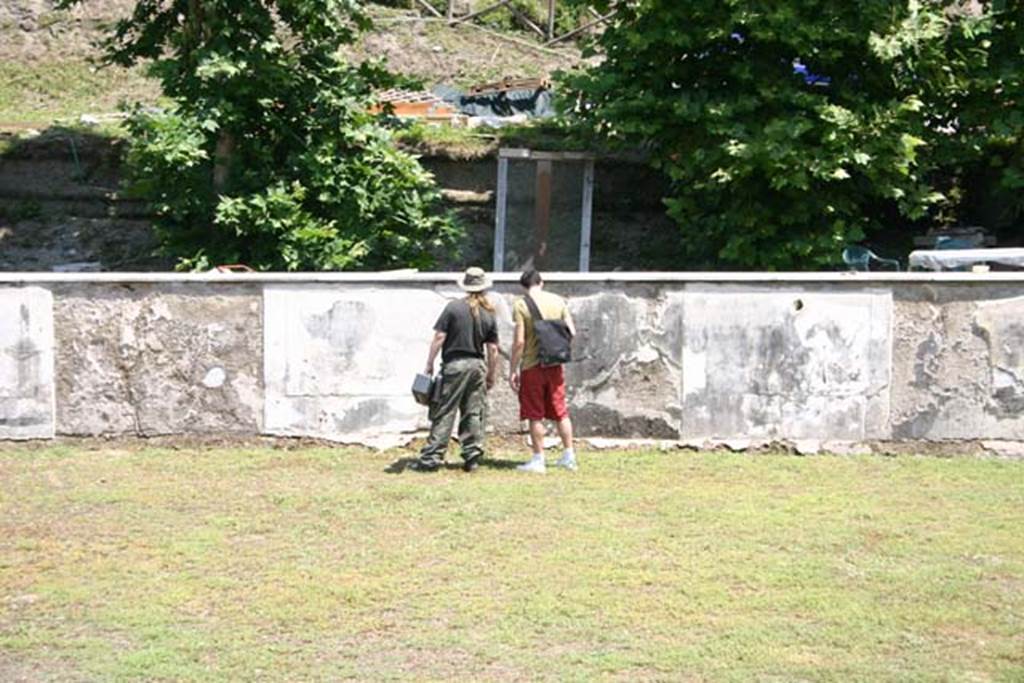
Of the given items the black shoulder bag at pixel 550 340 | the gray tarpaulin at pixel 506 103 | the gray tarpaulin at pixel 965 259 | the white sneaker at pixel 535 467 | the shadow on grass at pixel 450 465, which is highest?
the gray tarpaulin at pixel 506 103

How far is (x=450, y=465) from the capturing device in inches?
502

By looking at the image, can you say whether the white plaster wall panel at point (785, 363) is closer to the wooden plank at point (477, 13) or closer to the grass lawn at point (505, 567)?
the grass lawn at point (505, 567)

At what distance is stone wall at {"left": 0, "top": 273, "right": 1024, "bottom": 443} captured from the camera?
13.2 m

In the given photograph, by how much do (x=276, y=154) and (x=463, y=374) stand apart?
586 cm

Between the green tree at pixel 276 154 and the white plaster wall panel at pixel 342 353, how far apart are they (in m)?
2.74

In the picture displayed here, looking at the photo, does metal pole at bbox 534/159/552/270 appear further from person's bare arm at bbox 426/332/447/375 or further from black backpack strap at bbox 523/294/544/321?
person's bare arm at bbox 426/332/447/375

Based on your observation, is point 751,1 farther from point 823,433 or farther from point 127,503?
point 127,503

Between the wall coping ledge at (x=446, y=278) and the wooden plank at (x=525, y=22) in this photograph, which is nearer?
the wall coping ledge at (x=446, y=278)

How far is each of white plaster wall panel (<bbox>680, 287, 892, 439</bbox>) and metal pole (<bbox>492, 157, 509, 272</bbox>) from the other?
4846 mm

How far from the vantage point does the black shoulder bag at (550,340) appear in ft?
40.0

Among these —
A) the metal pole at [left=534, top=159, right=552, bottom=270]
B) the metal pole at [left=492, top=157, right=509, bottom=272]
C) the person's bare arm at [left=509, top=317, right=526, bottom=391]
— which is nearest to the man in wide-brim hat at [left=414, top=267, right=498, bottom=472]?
the person's bare arm at [left=509, top=317, right=526, bottom=391]

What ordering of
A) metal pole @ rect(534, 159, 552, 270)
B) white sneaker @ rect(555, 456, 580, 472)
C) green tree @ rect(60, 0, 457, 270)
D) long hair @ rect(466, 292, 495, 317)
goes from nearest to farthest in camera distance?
long hair @ rect(466, 292, 495, 317)
white sneaker @ rect(555, 456, 580, 472)
green tree @ rect(60, 0, 457, 270)
metal pole @ rect(534, 159, 552, 270)

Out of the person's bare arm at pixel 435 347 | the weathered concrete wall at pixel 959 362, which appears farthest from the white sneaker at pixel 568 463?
the weathered concrete wall at pixel 959 362

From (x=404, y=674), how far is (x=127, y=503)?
4.27 metres
